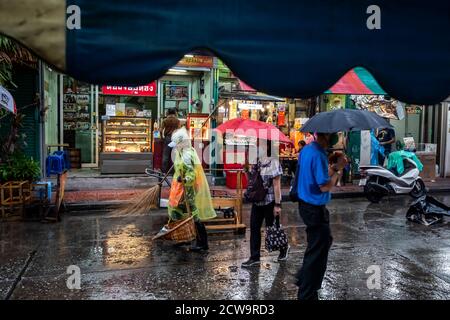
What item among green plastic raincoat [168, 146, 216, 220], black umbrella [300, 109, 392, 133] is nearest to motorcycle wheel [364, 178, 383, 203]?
green plastic raincoat [168, 146, 216, 220]

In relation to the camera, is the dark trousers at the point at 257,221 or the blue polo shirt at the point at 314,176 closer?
the blue polo shirt at the point at 314,176

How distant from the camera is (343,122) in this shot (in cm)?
440

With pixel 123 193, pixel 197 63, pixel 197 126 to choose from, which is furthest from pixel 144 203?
pixel 197 63

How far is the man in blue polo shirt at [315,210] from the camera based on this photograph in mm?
4355

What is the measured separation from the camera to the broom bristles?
27.8 ft

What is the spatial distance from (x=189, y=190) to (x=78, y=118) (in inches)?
379

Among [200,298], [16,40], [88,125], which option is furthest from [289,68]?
[88,125]

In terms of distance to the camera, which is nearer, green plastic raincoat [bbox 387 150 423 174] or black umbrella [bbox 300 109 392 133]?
black umbrella [bbox 300 109 392 133]

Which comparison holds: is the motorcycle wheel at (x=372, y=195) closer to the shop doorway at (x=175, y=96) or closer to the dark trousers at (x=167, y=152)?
the dark trousers at (x=167, y=152)

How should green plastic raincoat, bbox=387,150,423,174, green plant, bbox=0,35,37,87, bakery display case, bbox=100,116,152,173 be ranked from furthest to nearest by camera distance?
bakery display case, bbox=100,116,152,173 < green plastic raincoat, bbox=387,150,423,174 < green plant, bbox=0,35,37,87

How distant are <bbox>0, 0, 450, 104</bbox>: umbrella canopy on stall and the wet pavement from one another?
2872 mm

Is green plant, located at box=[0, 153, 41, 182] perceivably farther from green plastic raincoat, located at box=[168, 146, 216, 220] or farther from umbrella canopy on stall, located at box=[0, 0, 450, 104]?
umbrella canopy on stall, located at box=[0, 0, 450, 104]

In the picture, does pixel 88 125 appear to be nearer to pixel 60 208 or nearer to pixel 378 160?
pixel 60 208

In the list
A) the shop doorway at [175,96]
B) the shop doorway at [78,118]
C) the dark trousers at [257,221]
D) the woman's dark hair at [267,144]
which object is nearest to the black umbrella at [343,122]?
the woman's dark hair at [267,144]
